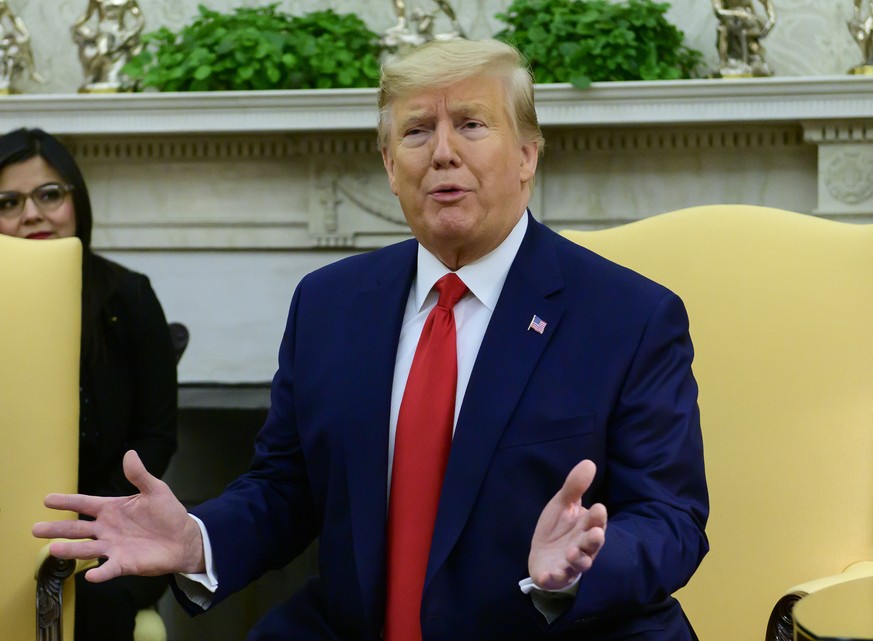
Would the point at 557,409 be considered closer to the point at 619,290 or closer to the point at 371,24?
the point at 619,290

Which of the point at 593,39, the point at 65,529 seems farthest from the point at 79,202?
the point at 593,39

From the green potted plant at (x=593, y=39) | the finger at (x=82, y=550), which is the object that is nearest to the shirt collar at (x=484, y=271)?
the finger at (x=82, y=550)

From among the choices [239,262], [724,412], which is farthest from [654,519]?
[239,262]

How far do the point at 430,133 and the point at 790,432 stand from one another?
716 millimetres

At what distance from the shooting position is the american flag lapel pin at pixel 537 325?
64.2 inches

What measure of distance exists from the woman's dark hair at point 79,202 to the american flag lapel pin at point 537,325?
124cm

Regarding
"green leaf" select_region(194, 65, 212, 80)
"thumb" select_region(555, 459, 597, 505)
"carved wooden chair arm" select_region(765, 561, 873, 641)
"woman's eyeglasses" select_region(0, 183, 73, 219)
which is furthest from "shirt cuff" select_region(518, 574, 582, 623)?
"green leaf" select_region(194, 65, 212, 80)

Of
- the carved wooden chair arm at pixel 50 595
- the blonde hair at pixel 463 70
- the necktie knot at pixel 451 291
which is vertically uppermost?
the blonde hair at pixel 463 70

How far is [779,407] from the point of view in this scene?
1876mm

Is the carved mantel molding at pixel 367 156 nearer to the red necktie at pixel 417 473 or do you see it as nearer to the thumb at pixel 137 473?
the red necktie at pixel 417 473

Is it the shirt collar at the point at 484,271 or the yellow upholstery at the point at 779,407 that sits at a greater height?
the shirt collar at the point at 484,271

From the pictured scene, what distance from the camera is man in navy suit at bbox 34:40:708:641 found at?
148cm

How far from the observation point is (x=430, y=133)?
5.64ft

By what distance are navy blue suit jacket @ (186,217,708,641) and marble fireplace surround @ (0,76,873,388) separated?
68.3 inches
